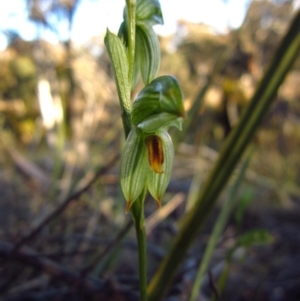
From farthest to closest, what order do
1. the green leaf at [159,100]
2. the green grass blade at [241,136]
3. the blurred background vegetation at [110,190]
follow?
the blurred background vegetation at [110,190], the green grass blade at [241,136], the green leaf at [159,100]

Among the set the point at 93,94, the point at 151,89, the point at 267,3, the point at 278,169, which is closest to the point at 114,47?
the point at 151,89

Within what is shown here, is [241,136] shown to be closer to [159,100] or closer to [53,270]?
[159,100]

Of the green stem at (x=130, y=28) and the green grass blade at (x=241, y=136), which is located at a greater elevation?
the green stem at (x=130, y=28)

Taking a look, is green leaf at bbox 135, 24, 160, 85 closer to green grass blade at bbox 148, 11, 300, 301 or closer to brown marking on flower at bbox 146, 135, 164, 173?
brown marking on flower at bbox 146, 135, 164, 173

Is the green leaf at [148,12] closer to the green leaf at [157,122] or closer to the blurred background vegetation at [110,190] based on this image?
the green leaf at [157,122]

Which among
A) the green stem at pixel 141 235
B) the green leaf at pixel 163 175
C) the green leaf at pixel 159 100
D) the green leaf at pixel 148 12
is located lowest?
the green stem at pixel 141 235

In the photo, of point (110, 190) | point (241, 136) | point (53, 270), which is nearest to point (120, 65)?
point (241, 136)

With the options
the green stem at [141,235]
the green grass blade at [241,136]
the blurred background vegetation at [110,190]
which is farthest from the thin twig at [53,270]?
the green stem at [141,235]
